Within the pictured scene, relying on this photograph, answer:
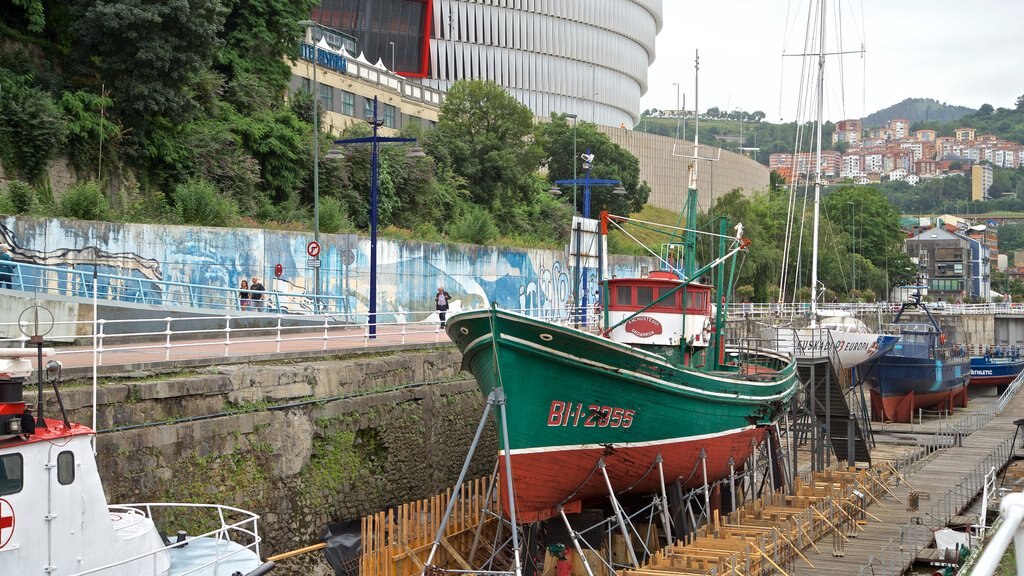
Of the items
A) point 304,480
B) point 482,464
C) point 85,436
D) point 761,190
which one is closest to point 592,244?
point 482,464

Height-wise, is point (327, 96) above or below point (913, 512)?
above

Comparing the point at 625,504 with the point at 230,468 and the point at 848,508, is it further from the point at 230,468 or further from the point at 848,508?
the point at 230,468

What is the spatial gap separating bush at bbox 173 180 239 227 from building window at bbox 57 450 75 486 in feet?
67.9

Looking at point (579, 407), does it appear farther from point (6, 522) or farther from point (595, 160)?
point (595, 160)

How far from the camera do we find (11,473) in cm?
1112

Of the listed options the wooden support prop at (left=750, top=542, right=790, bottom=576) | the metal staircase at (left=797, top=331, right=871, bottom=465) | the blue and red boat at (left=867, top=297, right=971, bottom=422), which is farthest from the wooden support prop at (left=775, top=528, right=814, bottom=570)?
the blue and red boat at (left=867, top=297, right=971, bottom=422)

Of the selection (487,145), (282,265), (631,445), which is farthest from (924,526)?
(487,145)

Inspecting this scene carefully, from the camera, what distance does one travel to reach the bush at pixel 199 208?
32000 millimetres

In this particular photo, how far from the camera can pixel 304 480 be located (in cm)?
1894

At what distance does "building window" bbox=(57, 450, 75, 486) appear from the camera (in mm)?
11484

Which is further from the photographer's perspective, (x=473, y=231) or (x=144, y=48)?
(x=473, y=231)

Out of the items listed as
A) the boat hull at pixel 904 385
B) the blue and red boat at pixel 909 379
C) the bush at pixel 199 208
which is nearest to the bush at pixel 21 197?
the bush at pixel 199 208

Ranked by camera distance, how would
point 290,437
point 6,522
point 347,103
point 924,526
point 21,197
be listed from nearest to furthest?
point 6,522, point 290,437, point 924,526, point 21,197, point 347,103

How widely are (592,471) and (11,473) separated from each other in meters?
11.7
